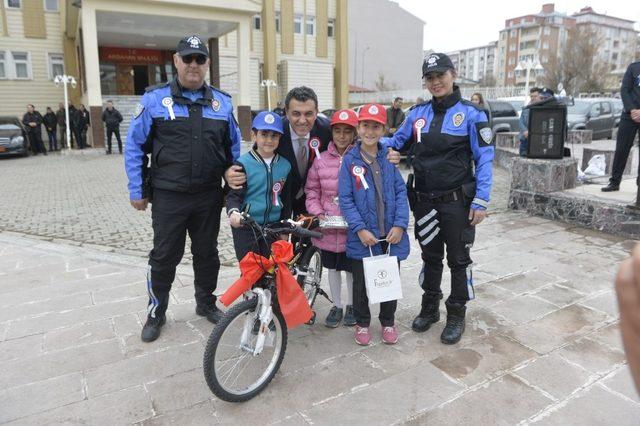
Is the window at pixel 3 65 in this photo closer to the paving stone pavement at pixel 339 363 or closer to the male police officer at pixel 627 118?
the paving stone pavement at pixel 339 363

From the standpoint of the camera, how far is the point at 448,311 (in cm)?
→ 356

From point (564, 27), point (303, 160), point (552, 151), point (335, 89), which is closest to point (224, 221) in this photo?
point (303, 160)

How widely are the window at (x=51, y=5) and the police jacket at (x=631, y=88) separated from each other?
24213 mm

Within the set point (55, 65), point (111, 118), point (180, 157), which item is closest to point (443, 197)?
point (180, 157)

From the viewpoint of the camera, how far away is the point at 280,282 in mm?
2857

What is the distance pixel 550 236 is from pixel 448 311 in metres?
3.22

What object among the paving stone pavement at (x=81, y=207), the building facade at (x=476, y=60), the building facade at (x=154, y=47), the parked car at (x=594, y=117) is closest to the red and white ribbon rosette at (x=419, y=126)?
the paving stone pavement at (x=81, y=207)

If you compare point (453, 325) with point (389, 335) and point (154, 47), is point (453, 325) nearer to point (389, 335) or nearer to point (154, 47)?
point (389, 335)

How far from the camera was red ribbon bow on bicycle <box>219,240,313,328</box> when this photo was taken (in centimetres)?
278

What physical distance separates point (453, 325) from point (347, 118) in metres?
1.69

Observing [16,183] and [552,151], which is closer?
[552,151]

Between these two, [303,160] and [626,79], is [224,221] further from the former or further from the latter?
[626,79]

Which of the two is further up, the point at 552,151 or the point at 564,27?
the point at 564,27

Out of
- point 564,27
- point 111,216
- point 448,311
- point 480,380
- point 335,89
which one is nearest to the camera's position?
point 480,380
